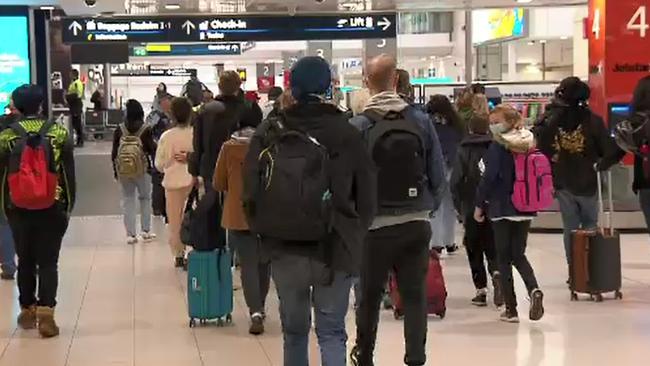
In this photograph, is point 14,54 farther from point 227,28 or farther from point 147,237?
point 227,28

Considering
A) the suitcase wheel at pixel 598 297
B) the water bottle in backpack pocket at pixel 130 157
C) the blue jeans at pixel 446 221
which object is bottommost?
the suitcase wheel at pixel 598 297

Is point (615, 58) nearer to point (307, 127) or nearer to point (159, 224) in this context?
point (159, 224)

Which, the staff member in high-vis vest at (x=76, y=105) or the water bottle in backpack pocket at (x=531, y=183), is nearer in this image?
the water bottle in backpack pocket at (x=531, y=183)

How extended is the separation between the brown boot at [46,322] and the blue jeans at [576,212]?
412 centimetres

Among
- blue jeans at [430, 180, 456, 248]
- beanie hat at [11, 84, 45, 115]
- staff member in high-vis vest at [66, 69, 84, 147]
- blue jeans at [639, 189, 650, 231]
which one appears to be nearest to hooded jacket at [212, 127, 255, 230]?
beanie hat at [11, 84, 45, 115]

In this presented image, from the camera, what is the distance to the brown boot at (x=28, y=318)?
7648mm

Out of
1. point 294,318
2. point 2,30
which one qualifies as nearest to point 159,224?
point 2,30

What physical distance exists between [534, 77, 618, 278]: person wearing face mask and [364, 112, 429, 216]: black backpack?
132 inches

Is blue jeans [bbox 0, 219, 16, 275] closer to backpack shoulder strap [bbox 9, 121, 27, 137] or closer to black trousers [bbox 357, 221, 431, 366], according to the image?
backpack shoulder strap [bbox 9, 121, 27, 137]

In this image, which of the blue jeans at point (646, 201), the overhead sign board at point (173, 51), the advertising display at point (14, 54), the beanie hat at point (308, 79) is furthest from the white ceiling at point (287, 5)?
the overhead sign board at point (173, 51)

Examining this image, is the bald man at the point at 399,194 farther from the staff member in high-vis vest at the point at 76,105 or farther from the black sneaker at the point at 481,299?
the staff member in high-vis vest at the point at 76,105

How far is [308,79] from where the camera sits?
4645 mm

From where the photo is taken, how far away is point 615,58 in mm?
12195

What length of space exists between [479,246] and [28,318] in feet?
11.4
